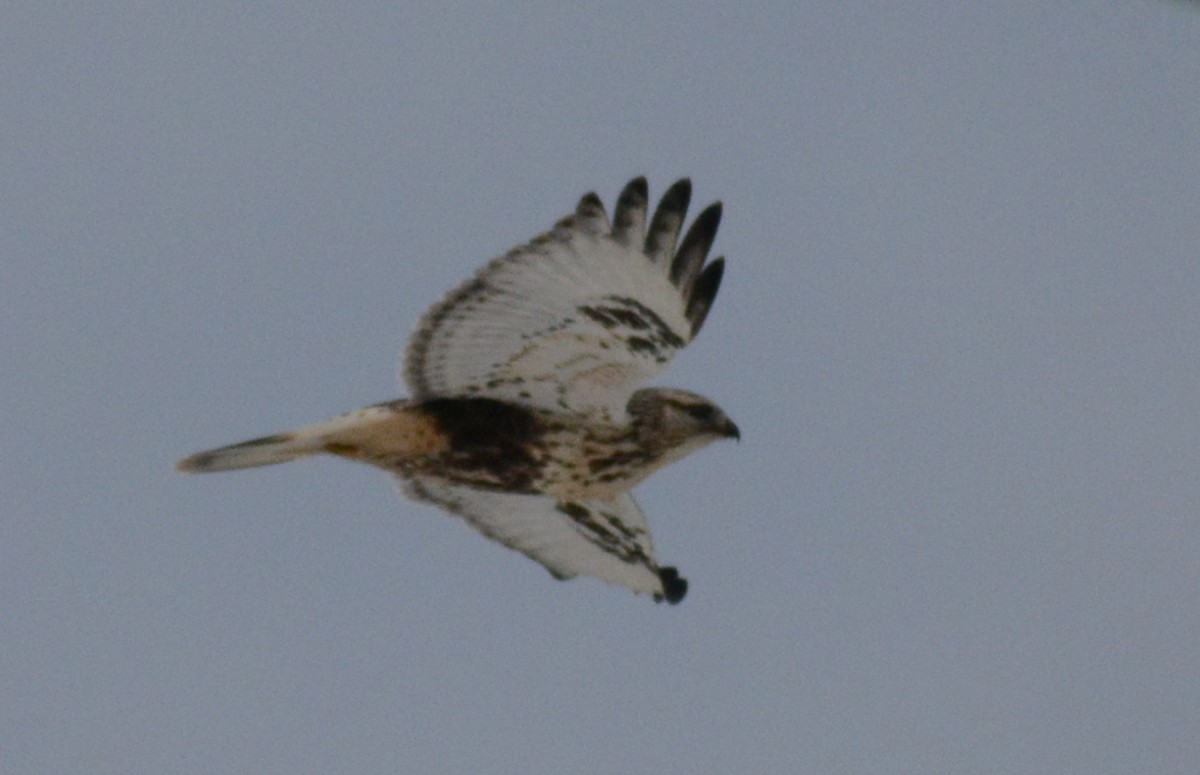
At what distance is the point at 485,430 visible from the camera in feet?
22.4

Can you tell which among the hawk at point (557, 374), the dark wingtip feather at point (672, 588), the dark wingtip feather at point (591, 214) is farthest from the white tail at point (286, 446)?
the dark wingtip feather at point (672, 588)

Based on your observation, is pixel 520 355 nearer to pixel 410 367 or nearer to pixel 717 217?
pixel 410 367

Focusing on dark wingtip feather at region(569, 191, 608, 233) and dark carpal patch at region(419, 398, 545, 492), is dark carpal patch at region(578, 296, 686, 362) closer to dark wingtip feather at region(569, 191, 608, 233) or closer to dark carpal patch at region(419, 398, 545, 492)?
dark wingtip feather at region(569, 191, 608, 233)

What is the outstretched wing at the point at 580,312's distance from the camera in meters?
6.44

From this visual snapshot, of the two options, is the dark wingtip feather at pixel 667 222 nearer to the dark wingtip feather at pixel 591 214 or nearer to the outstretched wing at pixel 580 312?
the outstretched wing at pixel 580 312

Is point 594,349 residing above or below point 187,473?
above

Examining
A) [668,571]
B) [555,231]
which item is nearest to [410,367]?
[555,231]

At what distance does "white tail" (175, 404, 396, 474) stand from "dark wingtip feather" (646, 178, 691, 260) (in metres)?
1.11

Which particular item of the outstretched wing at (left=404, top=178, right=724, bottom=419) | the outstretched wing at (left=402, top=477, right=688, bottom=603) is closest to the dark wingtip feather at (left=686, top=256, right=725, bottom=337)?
the outstretched wing at (left=404, top=178, right=724, bottom=419)

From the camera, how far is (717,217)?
6.62m

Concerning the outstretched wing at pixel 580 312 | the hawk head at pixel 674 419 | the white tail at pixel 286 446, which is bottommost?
the white tail at pixel 286 446

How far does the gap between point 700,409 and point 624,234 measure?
0.79m

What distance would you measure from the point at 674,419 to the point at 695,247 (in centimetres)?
66

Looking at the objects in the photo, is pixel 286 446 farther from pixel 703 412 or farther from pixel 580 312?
pixel 703 412
